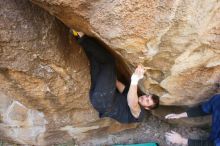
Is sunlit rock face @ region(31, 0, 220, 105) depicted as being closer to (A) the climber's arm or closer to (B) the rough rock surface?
(B) the rough rock surface

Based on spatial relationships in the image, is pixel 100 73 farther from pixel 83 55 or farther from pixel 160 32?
pixel 160 32

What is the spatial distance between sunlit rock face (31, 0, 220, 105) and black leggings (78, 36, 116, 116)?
0.50 feet

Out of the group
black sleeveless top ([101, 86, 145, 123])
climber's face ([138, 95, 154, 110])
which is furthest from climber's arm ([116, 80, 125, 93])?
climber's face ([138, 95, 154, 110])

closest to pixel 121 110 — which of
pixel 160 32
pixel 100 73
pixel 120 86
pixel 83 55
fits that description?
pixel 120 86

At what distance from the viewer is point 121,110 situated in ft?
6.92

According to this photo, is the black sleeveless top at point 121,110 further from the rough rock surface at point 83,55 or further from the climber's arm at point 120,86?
the rough rock surface at point 83,55

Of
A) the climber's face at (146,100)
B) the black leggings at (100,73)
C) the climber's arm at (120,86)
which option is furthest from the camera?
the climber's arm at (120,86)

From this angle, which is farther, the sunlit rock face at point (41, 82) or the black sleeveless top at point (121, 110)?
the black sleeveless top at point (121, 110)

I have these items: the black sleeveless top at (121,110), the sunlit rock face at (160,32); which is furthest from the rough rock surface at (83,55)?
the black sleeveless top at (121,110)

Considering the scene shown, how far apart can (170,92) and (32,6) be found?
86cm

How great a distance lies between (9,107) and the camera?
216cm

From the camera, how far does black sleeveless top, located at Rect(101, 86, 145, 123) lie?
2.09 meters

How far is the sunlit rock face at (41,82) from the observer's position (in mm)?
1646

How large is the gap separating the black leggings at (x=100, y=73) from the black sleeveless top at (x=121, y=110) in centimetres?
4
